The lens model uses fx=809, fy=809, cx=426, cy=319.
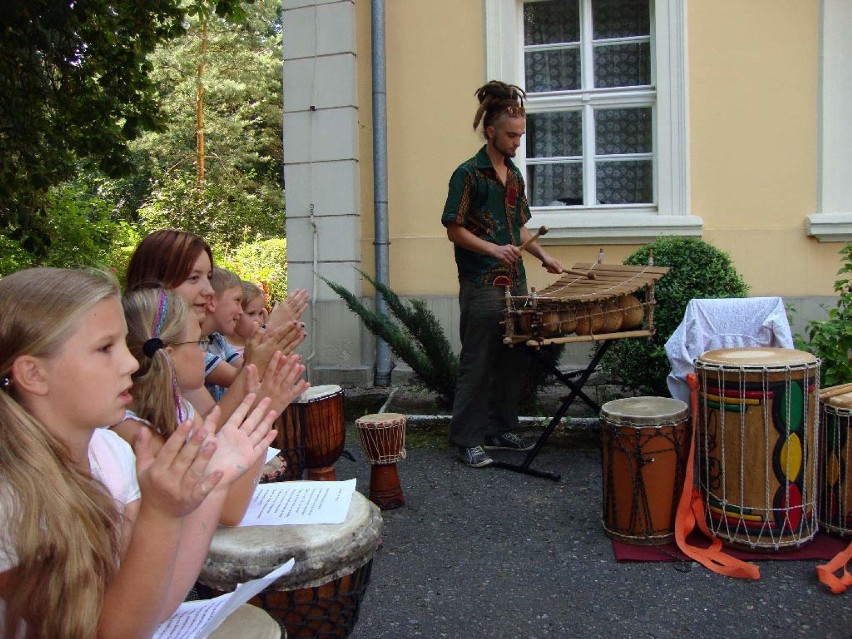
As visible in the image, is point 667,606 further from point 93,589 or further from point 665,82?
point 665,82

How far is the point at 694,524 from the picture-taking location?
3.59 m

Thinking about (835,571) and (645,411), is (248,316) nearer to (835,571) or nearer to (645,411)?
(645,411)

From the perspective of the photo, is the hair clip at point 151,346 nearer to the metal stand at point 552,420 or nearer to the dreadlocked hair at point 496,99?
the metal stand at point 552,420

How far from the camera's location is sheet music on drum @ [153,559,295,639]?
1.60 m

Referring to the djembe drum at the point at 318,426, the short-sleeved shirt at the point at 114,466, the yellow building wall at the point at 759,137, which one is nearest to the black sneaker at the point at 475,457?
the djembe drum at the point at 318,426

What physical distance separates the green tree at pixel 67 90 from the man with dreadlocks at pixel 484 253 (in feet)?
7.20

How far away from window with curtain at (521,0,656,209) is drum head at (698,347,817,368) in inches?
131

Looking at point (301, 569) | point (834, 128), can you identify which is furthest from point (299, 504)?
point (834, 128)

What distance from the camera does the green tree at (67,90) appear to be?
5023 mm

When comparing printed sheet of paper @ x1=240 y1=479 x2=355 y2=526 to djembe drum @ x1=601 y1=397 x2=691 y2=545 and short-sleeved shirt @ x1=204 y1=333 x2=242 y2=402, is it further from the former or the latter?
djembe drum @ x1=601 y1=397 x2=691 y2=545

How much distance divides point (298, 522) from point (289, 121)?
5821 millimetres

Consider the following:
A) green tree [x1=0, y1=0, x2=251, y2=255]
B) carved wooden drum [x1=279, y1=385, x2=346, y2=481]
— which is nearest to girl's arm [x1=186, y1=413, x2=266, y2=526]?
carved wooden drum [x1=279, y1=385, x2=346, y2=481]

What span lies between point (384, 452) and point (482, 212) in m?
1.58

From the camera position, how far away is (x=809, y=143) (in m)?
6.23
